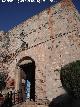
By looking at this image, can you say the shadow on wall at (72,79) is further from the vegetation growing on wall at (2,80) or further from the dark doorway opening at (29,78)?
the vegetation growing on wall at (2,80)

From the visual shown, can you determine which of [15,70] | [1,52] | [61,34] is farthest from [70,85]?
[1,52]

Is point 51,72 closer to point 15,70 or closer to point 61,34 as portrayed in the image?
point 61,34

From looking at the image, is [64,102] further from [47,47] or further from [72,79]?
[47,47]

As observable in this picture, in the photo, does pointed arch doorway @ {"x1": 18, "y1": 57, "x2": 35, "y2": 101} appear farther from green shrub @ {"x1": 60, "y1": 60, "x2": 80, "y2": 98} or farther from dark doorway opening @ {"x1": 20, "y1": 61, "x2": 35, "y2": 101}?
green shrub @ {"x1": 60, "y1": 60, "x2": 80, "y2": 98}

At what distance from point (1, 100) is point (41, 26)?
4.61 m

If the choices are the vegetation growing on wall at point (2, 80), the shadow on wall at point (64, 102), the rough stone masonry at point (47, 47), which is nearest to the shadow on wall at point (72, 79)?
the shadow on wall at point (64, 102)

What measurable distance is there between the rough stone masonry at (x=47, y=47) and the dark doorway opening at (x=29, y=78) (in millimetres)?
315

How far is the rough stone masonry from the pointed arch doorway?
110 mm

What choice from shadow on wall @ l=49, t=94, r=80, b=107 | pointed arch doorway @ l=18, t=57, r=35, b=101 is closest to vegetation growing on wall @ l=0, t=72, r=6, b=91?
pointed arch doorway @ l=18, t=57, r=35, b=101

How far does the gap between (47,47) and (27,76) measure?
2896mm

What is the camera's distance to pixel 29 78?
1491 centimetres

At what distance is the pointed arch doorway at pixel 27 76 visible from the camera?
1418 cm

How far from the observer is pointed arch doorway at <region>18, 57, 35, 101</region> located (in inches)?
558

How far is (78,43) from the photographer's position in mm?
11648
